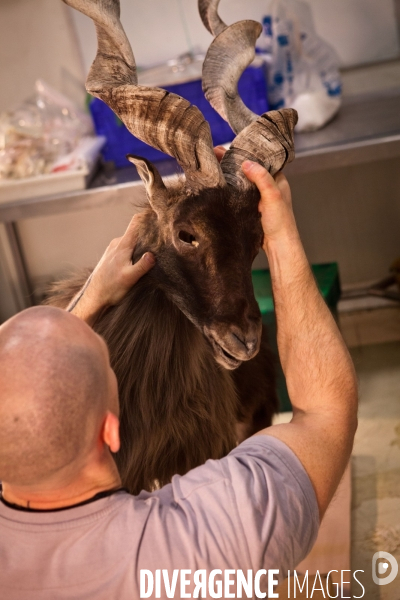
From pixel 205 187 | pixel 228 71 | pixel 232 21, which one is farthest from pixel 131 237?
pixel 232 21

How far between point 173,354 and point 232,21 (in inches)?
93.5

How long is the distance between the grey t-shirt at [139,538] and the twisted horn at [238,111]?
833 millimetres

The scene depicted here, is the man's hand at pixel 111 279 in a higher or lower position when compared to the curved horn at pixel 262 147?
lower

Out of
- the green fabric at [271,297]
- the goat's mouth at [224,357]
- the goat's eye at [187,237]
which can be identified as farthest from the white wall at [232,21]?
the goat's mouth at [224,357]

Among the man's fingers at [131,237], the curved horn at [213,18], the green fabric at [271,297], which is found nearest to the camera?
the man's fingers at [131,237]

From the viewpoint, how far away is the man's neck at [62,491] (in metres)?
1.08

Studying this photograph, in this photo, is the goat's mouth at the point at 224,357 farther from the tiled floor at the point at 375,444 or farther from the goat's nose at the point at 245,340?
the tiled floor at the point at 375,444

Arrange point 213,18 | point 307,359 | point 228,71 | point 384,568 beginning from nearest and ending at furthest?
point 307,359 < point 228,71 < point 213,18 < point 384,568

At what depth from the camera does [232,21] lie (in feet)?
12.0

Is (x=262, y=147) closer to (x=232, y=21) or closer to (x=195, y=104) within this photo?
(x=195, y=104)

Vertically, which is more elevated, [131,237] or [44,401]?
[131,237]

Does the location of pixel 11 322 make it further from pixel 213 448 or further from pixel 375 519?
pixel 375 519

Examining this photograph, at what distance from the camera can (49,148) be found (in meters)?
3.41

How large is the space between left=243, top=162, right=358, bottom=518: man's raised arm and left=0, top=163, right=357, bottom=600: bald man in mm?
74
